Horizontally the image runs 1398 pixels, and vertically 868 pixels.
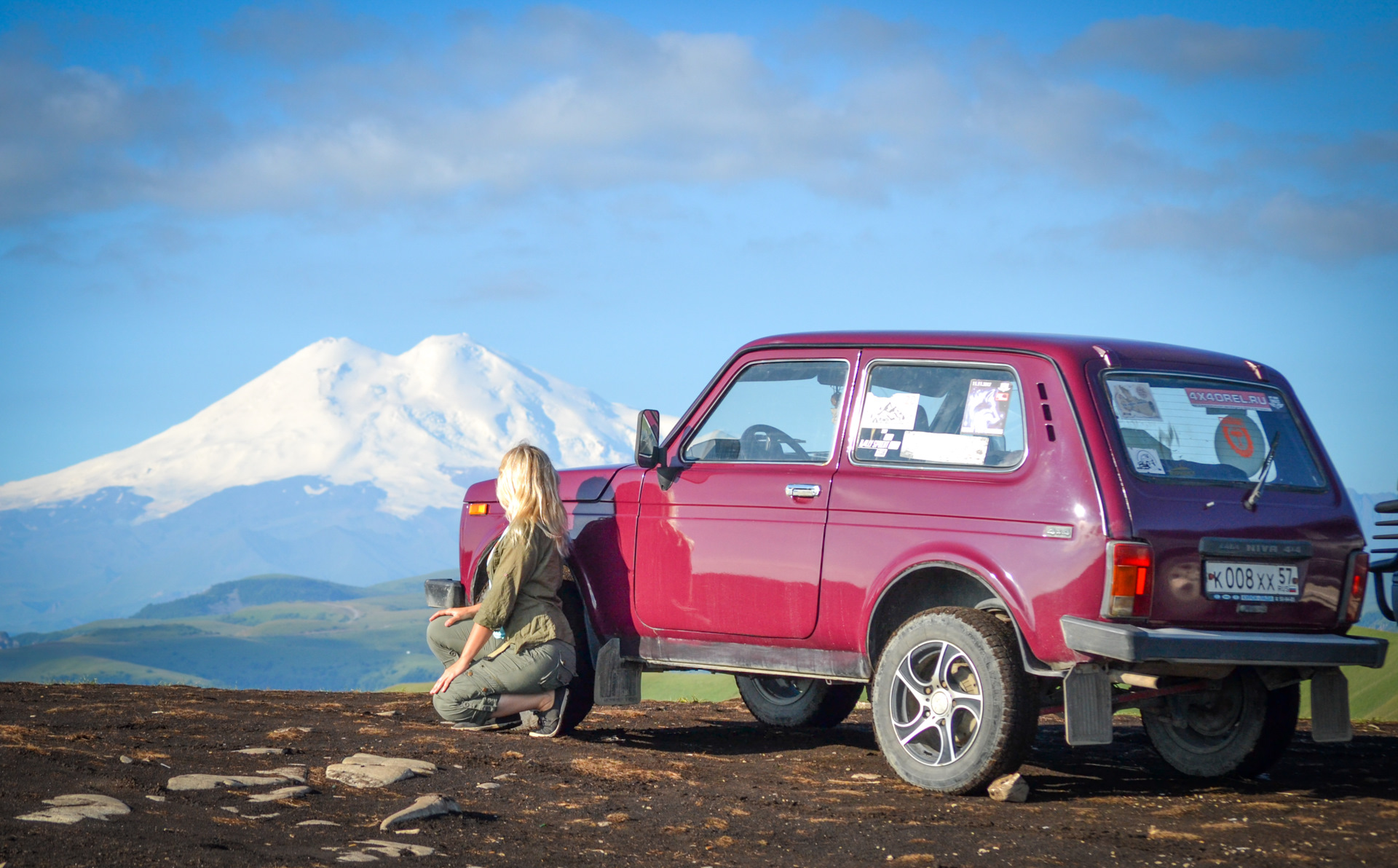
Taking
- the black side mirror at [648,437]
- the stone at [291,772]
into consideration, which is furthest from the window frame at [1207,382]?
the stone at [291,772]

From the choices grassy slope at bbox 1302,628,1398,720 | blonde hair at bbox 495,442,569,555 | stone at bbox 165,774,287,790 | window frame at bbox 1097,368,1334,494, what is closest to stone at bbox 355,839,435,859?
stone at bbox 165,774,287,790

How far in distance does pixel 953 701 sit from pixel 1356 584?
1917 millimetres

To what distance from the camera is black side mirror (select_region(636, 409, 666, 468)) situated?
670cm

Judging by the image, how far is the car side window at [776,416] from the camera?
6352mm

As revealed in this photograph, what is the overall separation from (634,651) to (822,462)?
59.8 inches

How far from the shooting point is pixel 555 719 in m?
7.15

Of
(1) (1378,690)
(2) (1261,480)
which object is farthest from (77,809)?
(1) (1378,690)

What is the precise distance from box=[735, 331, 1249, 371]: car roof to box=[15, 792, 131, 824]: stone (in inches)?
148

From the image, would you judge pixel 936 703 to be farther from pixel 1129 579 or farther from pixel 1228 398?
pixel 1228 398

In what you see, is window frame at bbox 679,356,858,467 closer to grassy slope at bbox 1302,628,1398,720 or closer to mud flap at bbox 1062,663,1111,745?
mud flap at bbox 1062,663,1111,745

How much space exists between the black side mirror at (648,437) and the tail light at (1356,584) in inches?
131

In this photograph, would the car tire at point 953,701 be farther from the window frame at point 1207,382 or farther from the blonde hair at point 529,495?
the blonde hair at point 529,495

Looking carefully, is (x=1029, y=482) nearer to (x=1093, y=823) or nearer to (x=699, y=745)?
(x=1093, y=823)

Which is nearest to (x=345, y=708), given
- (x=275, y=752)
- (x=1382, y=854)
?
(x=275, y=752)
